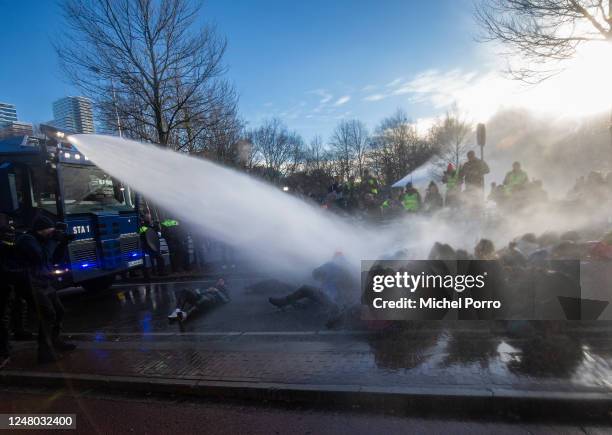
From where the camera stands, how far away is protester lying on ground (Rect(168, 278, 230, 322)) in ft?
19.2

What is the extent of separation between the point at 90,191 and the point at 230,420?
6315 millimetres

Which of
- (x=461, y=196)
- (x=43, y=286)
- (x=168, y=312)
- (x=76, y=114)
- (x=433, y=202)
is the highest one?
(x=76, y=114)

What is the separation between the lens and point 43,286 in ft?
15.8

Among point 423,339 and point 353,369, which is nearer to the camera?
point 353,369

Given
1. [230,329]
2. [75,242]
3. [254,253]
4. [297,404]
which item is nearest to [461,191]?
[254,253]

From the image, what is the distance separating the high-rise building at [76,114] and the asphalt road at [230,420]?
9205 mm

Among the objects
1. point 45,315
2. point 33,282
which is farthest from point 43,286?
point 45,315

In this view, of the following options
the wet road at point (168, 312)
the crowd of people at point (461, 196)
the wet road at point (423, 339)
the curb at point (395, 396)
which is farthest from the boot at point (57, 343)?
the crowd of people at point (461, 196)

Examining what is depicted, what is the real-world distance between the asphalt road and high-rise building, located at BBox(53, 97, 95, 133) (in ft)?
30.2

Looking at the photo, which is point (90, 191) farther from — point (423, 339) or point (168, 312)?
point (423, 339)

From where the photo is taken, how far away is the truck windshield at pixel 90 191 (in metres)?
7.20

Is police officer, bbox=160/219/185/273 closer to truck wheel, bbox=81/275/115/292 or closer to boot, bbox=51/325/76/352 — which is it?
truck wheel, bbox=81/275/115/292

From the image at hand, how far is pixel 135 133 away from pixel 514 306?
11.7 metres

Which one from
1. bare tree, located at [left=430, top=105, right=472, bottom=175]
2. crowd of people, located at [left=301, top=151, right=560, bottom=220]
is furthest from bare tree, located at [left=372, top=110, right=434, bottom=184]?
crowd of people, located at [left=301, top=151, right=560, bottom=220]
